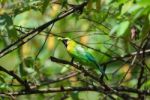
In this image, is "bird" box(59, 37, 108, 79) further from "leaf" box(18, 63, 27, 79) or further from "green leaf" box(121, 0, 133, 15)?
"leaf" box(18, 63, 27, 79)

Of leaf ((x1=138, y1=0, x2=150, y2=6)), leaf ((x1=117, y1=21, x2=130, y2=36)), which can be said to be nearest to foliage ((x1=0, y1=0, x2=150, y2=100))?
leaf ((x1=117, y1=21, x2=130, y2=36))

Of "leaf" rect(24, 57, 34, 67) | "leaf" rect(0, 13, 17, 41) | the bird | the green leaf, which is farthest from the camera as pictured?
"leaf" rect(24, 57, 34, 67)

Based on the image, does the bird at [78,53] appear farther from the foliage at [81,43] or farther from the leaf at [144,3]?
the leaf at [144,3]

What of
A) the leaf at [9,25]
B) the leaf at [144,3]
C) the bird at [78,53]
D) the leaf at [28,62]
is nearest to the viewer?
the leaf at [144,3]

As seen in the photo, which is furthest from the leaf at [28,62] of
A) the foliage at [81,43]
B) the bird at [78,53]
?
the bird at [78,53]

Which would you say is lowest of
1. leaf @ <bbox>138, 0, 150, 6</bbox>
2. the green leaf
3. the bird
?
the bird

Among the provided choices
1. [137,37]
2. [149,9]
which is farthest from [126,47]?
[149,9]

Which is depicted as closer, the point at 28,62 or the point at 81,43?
the point at 81,43

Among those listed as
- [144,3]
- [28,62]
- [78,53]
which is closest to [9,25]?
[78,53]

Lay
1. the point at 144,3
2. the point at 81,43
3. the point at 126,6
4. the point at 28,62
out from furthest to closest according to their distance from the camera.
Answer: the point at 28,62 < the point at 81,43 < the point at 126,6 < the point at 144,3

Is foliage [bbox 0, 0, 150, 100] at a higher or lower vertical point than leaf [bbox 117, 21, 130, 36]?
lower

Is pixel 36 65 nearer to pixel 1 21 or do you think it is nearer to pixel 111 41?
pixel 111 41

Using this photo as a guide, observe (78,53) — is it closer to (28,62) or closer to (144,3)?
(144,3)

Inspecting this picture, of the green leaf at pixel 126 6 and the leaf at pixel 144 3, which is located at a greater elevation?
the leaf at pixel 144 3
